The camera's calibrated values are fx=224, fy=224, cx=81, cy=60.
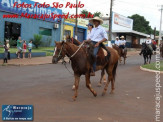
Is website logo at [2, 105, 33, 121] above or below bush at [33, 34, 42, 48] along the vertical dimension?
below

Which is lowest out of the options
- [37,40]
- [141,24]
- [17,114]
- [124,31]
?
[17,114]

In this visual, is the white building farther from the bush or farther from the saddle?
the saddle

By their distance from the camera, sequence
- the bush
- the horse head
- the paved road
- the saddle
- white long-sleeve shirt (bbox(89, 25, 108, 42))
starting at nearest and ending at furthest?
1. the paved road
2. the horse head
3. the saddle
4. white long-sleeve shirt (bbox(89, 25, 108, 42))
5. the bush

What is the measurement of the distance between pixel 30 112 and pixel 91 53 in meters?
2.77

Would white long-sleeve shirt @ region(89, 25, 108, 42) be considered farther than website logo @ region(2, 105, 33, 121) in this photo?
Yes

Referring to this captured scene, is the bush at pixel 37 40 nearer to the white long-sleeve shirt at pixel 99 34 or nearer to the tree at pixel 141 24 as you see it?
the white long-sleeve shirt at pixel 99 34

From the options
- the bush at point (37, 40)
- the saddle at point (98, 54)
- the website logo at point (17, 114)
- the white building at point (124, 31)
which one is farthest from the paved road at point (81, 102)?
the white building at point (124, 31)

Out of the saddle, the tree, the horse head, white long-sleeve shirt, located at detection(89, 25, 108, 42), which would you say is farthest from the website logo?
the tree

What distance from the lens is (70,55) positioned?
21.6 ft

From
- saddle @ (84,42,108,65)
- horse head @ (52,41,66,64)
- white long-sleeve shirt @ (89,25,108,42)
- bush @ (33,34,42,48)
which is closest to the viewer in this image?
horse head @ (52,41,66,64)

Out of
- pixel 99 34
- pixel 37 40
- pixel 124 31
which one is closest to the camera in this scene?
pixel 99 34

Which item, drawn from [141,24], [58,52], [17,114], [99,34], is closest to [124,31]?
[99,34]

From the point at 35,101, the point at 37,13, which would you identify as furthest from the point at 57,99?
the point at 37,13

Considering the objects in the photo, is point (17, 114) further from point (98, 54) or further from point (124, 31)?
point (124, 31)
